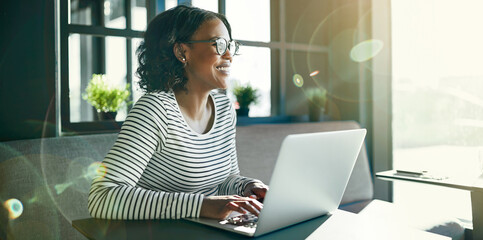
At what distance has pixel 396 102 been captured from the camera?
319 cm

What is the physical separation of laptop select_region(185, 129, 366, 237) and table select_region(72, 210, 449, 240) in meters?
0.02

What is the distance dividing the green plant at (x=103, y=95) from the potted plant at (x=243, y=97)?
86cm

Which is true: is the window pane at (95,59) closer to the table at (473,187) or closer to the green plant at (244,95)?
the green plant at (244,95)

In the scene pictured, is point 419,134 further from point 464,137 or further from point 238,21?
point 238,21

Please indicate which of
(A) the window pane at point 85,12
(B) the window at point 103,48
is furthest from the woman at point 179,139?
(A) the window pane at point 85,12

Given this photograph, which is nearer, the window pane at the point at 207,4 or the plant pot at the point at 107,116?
the plant pot at the point at 107,116

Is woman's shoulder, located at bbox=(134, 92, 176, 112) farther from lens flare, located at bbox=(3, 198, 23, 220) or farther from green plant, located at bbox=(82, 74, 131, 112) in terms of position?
green plant, located at bbox=(82, 74, 131, 112)

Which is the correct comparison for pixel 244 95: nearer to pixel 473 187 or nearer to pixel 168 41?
pixel 168 41

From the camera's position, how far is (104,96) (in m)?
2.12

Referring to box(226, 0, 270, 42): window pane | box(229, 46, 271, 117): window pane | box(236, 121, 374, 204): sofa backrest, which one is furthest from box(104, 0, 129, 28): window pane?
box(236, 121, 374, 204): sofa backrest

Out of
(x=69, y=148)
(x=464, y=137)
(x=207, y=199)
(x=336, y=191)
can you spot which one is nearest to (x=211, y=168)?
(x=207, y=199)

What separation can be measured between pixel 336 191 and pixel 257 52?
1.96m

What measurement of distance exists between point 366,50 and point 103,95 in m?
2.16

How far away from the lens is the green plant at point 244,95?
8.96ft
